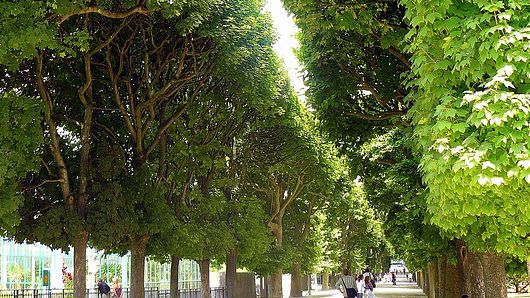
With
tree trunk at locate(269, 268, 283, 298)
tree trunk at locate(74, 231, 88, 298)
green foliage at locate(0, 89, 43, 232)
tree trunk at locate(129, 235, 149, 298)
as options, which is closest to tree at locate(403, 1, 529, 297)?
green foliage at locate(0, 89, 43, 232)

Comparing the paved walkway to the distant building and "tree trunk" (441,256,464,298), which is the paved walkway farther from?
"tree trunk" (441,256,464,298)

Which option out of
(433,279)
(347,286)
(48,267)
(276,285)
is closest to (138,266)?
(347,286)

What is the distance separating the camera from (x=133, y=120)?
20.8 metres

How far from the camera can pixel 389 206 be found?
23312mm

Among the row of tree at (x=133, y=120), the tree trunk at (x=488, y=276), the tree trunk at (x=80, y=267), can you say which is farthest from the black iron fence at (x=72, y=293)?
the tree trunk at (x=488, y=276)

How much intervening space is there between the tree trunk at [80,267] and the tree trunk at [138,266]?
239 cm

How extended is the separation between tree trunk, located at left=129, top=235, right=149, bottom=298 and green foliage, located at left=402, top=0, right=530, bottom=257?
14.4 metres

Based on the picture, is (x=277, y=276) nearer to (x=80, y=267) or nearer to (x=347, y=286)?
(x=347, y=286)

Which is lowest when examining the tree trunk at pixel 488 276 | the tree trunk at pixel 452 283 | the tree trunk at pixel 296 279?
the tree trunk at pixel 296 279

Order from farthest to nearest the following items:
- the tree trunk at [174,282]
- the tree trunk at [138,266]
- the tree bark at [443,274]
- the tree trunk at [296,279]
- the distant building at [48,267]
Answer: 1. the tree trunk at [296,279]
2. the distant building at [48,267]
3. the tree trunk at [174,282]
4. the tree bark at [443,274]
5. the tree trunk at [138,266]

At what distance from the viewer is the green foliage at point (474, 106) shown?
21.2 feet

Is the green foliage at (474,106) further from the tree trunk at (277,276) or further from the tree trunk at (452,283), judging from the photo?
the tree trunk at (277,276)

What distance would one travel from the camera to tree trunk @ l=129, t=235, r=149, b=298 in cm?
2033

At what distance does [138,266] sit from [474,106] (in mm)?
16013
